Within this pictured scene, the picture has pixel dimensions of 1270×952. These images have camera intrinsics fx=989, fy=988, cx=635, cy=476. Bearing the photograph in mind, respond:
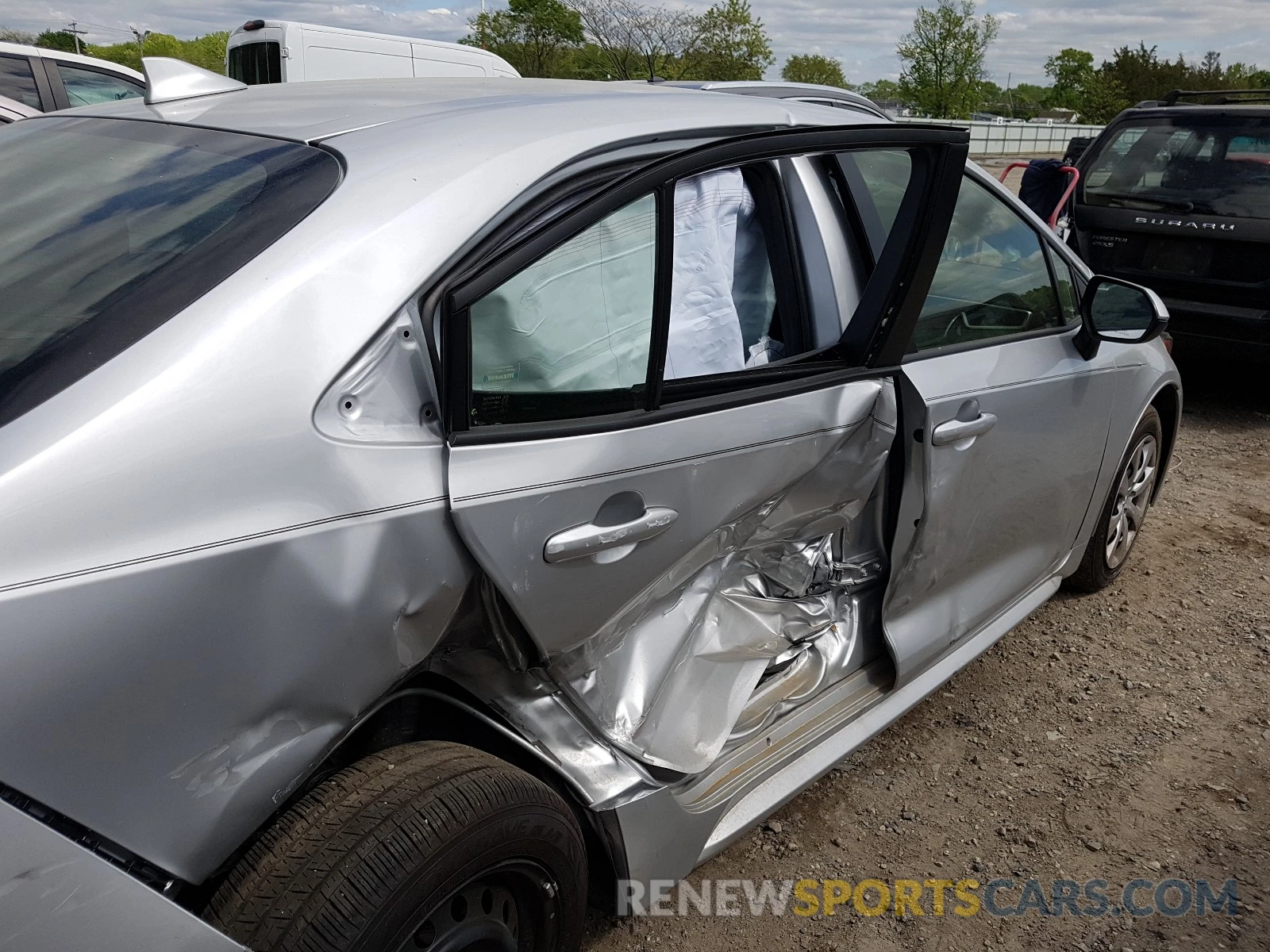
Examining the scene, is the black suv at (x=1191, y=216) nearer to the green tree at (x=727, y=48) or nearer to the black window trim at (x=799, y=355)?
the black window trim at (x=799, y=355)

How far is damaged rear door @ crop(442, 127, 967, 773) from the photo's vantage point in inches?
63.2

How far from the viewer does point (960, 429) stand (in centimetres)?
246

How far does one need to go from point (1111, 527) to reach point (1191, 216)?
10.4ft

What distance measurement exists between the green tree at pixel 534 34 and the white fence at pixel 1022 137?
13507mm

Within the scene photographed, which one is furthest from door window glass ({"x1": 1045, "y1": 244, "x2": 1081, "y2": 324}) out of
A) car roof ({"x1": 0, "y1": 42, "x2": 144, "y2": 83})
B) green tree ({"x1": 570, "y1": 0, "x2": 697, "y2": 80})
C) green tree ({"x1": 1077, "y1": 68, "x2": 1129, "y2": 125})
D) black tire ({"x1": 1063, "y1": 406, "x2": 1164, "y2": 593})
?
green tree ({"x1": 1077, "y1": 68, "x2": 1129, "y2": 125})

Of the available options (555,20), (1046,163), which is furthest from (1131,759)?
(555,20)

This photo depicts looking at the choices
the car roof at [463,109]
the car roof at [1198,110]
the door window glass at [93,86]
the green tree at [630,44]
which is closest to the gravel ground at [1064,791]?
the car roof at [463,109]

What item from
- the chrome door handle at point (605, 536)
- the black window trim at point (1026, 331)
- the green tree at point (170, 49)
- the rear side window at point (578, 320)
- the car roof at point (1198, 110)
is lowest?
the green tree at point (170, 49)

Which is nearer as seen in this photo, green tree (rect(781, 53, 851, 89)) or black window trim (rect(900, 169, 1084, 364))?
black window trim (rect(900, 169, 1084, 364))

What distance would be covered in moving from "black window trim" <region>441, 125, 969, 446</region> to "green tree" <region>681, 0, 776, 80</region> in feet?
95.2

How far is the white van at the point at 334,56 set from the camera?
1074 cm

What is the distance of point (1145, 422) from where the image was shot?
12.0 ft

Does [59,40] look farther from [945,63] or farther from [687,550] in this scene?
[687,550]

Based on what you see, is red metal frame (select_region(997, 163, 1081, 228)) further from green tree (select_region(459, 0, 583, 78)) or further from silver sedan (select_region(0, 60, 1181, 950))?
green tree (select_region(459, 0, 583, 78))
